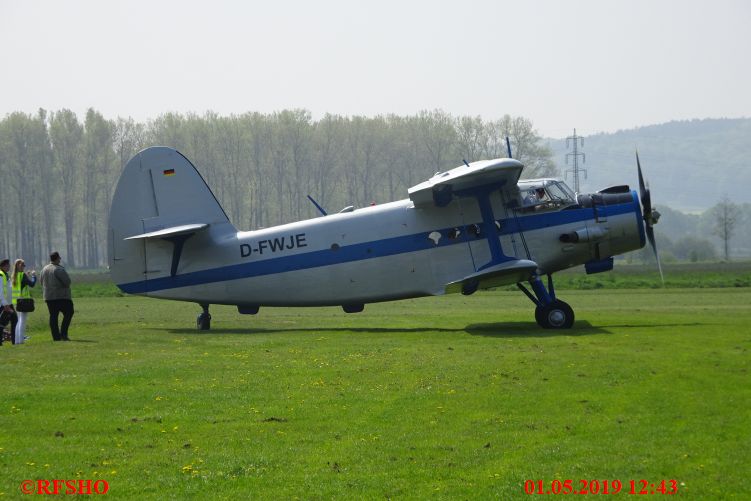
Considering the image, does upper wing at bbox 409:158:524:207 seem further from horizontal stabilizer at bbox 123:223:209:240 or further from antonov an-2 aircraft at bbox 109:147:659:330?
horizontal stabilizer at bbox 123:223:209:240

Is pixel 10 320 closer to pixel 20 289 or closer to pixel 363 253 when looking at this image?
pixel 20 289

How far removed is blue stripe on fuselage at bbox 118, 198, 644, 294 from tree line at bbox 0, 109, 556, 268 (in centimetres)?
9511

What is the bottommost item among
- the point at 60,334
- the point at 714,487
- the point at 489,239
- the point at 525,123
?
the point at 714,487

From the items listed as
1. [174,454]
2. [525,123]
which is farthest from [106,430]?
[525,123]

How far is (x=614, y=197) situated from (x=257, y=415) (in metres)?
14.2

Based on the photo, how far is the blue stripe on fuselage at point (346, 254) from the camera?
23.4m

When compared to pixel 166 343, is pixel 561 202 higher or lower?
higher

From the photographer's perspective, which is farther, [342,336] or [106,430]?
[342,336]

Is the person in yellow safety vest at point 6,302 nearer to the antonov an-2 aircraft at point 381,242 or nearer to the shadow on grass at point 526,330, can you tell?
the antonov an-2 aircraft at point 381,242

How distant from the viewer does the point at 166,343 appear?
2141 cm

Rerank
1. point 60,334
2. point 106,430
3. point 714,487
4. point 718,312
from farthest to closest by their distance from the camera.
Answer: point 718,312, point 60,334, point 106,430, point 714,487

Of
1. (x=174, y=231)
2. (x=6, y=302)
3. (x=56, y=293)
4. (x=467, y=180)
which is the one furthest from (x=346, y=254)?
(x=6, y=302)

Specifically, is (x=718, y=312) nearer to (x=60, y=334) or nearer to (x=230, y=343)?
(x=230, y=343)

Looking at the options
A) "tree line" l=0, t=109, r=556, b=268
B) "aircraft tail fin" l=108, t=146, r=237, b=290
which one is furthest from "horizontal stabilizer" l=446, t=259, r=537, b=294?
"tree line" l=0, t=109, r=556, b=268
